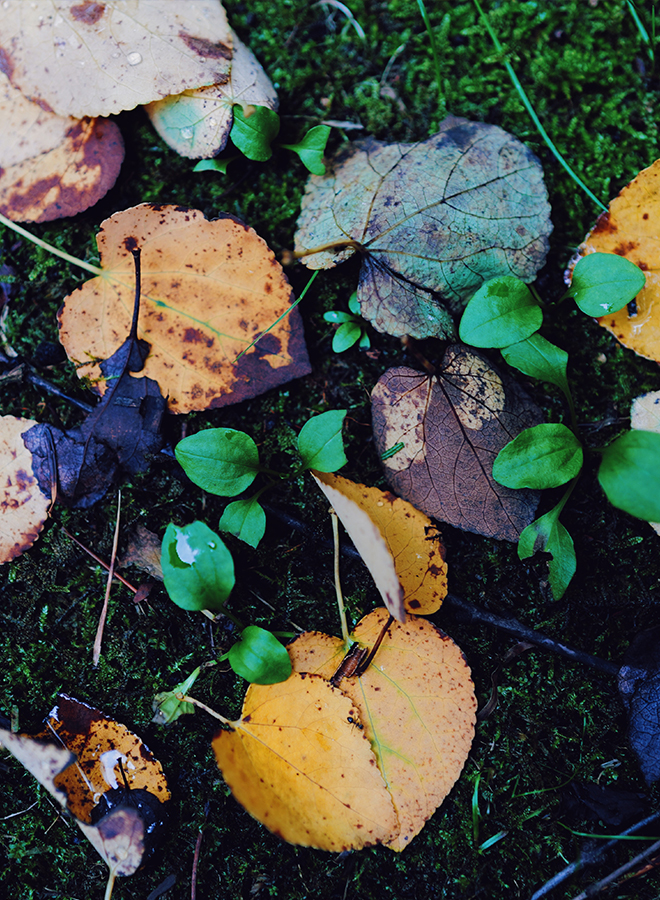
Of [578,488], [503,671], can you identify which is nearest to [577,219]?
[578,488]

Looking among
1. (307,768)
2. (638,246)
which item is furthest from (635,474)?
(307,768)

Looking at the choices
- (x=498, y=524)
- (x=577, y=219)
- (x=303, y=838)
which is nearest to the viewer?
(x=303, y=838)

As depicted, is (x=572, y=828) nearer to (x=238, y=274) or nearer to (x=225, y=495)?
(x=225, y=495)

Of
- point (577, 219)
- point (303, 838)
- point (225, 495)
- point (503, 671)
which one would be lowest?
point (303, 838)

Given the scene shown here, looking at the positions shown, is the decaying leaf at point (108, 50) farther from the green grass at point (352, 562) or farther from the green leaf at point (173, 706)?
the green leaf at point (173, 706)

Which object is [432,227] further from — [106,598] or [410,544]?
[106,598]

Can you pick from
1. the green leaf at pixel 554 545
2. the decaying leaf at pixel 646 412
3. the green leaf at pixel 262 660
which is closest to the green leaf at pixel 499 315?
the decaying leaf at pixel 646 412

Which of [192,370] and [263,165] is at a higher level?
[263,165]

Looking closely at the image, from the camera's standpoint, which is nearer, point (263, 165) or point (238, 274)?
point (238, 274)

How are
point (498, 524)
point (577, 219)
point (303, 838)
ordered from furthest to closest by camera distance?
point (577, 219), point (498, 524), point (303, 838)
